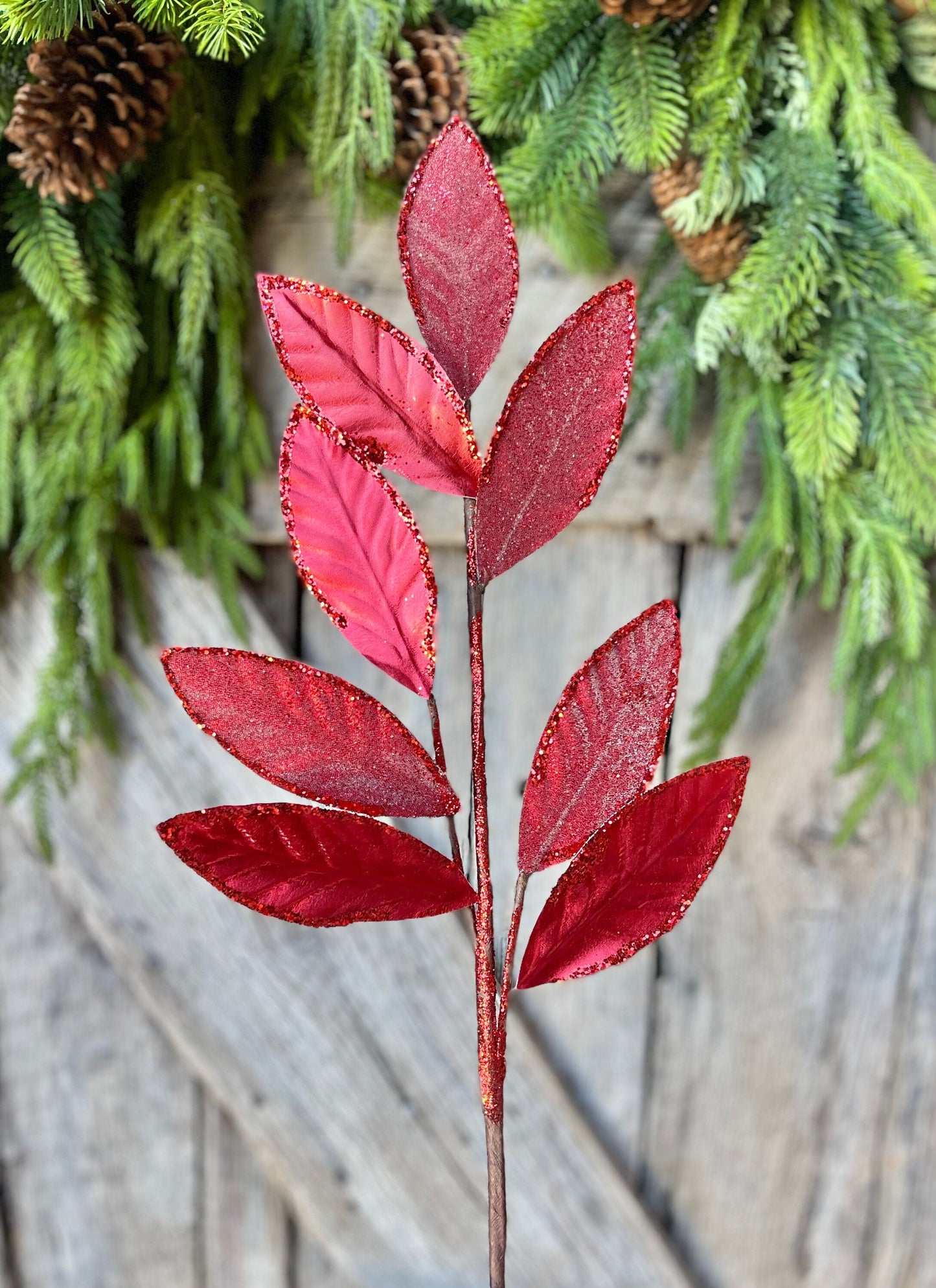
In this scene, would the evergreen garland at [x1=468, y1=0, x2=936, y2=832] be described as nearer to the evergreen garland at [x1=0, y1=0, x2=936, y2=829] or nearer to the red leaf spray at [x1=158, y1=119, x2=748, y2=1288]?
the evergreen garland at [x1=0, y1=0, x2=936, y2=829]

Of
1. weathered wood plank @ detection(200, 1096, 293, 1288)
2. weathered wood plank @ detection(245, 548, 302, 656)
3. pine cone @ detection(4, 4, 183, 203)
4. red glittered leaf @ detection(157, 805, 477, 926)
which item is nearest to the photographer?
red glittered leaf @ detection(157, 805, 477, 926)

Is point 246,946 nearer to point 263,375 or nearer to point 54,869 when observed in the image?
point 54,869

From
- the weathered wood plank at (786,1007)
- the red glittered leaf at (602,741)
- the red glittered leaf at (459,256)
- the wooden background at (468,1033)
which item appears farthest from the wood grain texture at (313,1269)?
the red glittered leaf at (459,256)

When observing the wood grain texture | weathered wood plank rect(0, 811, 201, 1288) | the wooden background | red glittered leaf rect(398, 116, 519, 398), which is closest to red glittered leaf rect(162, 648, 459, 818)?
red glittered leaf rect(398, 116, 519, 398)

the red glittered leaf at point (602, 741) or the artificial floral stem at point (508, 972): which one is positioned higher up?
the red glittered leaf at point (602, 741)

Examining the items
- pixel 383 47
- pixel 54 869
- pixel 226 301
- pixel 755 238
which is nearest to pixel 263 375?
pixel 226 301

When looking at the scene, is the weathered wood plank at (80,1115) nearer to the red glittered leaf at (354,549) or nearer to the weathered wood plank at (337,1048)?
the weathered wood plank at (337,1048)
